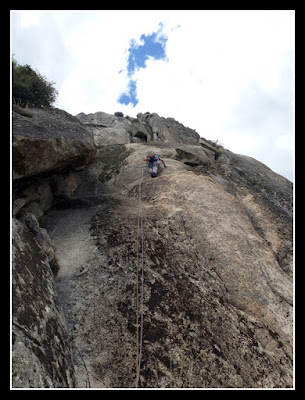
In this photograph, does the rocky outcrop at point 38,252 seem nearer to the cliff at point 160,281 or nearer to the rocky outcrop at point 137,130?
the cliff at point 160,281

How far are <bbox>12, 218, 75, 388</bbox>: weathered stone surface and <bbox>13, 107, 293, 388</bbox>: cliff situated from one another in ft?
0.12

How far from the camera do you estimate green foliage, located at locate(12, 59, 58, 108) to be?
22078 mm

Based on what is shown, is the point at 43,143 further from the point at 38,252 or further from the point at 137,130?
the point at 137,130

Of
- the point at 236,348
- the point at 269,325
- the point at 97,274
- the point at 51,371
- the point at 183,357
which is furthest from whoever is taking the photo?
the point at 97,274

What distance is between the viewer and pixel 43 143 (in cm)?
1127

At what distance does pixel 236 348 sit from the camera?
7766mm

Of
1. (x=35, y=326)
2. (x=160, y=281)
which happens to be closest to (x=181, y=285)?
(x=160, y=281)

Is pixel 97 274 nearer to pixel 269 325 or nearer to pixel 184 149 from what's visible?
pixel 269 325

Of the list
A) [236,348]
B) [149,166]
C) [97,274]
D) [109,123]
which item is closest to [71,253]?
[97,274]

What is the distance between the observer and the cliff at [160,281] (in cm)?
676

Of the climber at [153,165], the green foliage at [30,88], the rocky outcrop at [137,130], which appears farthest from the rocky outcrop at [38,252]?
the rocky outcrop at [137,130]

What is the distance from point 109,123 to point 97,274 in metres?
43.8

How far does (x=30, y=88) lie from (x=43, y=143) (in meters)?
16.3

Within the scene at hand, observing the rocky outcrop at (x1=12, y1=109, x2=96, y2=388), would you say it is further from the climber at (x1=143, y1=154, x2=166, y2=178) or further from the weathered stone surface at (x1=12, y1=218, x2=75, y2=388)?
the climber at (x1=143, y1=154, x2=166, y2=178)
